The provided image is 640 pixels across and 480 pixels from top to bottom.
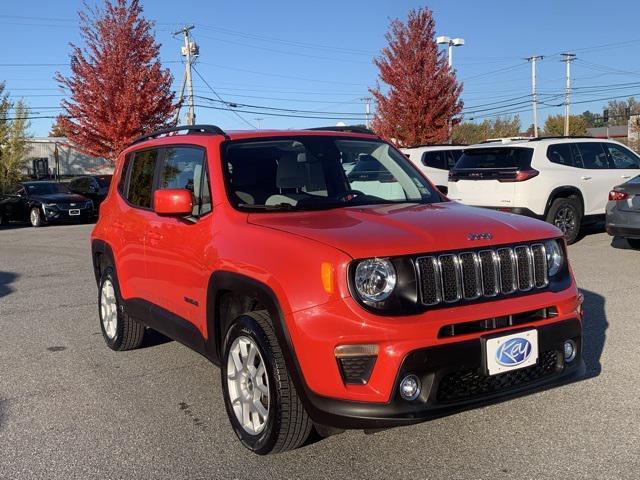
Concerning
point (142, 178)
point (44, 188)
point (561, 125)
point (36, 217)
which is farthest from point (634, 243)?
point (561, 125)

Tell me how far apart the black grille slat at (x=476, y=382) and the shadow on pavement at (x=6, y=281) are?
7039mm

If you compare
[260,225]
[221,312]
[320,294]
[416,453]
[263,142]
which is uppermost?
[263,142]

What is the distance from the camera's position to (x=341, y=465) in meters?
3.49

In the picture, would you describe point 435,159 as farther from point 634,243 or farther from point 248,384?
point 248,384

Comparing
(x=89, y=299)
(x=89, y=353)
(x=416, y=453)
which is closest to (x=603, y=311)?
(x=416, y=453)

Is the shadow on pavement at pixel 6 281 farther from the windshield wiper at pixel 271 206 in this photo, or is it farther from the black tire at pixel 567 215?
the black tire at pixel 567 215

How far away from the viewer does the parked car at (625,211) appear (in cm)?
981

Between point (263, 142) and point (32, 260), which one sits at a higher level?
point (263, 142)

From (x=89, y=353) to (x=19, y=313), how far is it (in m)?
2.13

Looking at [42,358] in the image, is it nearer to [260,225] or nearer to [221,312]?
[221,312]

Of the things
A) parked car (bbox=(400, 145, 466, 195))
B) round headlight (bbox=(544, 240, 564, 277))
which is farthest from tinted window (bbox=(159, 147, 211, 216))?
parked car (bbox=(400, 145, 466, 195))

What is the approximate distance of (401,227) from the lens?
3477 mm

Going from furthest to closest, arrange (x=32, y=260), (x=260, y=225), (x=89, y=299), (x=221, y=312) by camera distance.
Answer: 1. (x=32, y=260)
2. (x=89, y=299)
3. (x=221, y=312)
4. (x=260, y=225)

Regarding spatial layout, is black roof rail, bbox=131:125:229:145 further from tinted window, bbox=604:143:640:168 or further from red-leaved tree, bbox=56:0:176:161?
red-leaved tree, bbox=56:0:176:161
